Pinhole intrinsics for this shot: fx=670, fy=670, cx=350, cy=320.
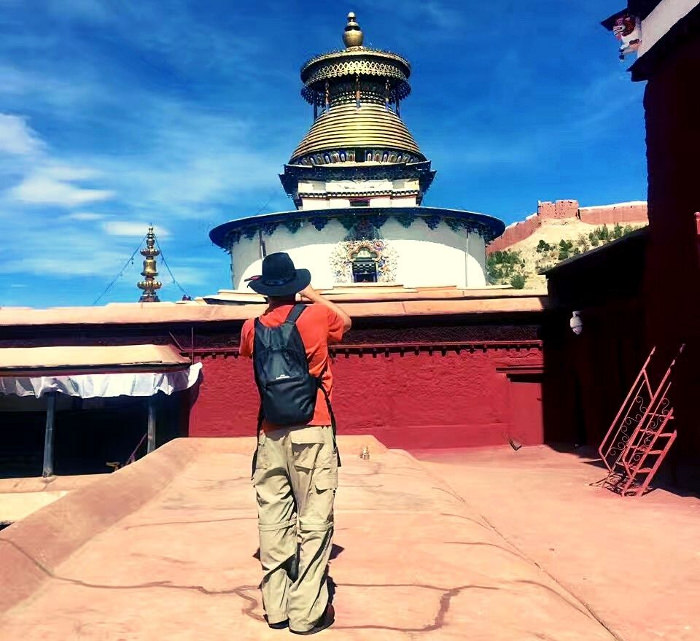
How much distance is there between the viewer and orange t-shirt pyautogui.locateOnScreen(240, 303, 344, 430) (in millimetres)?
3840

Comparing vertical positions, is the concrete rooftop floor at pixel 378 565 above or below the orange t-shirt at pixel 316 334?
below

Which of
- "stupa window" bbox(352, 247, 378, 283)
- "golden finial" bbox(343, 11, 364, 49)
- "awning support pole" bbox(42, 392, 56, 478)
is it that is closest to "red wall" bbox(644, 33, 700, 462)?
"awning support pole" bbox(42, 392, 56, 478)

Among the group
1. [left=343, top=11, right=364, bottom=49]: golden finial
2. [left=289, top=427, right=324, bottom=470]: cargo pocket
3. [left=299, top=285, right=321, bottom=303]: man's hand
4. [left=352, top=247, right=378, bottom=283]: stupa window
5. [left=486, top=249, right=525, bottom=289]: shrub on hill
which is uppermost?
[left=343, top=11, right=364, bottom=49]: golden finial

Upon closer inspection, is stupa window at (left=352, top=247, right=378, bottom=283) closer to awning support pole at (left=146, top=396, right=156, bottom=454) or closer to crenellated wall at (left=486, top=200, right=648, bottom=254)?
awning support pole at (left=146, top=396, right=156, bottom=454)

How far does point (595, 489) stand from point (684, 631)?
5278 millimetres

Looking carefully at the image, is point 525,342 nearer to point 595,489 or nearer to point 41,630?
point 595,489

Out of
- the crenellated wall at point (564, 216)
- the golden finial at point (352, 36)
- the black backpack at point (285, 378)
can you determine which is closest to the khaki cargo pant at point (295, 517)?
the black backpack at point (285, 378)

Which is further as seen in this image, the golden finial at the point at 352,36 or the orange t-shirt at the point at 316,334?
the golden finial at the point at 352,36

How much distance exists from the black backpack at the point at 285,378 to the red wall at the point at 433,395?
1107 cm

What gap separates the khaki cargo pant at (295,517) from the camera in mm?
3574

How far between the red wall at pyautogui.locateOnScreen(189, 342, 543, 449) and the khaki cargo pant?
1103 centimetres

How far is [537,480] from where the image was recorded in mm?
10312

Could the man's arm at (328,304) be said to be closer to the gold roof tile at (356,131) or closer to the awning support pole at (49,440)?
the awning support pole at (49,440)

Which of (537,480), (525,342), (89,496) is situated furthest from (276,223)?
(89,496)
